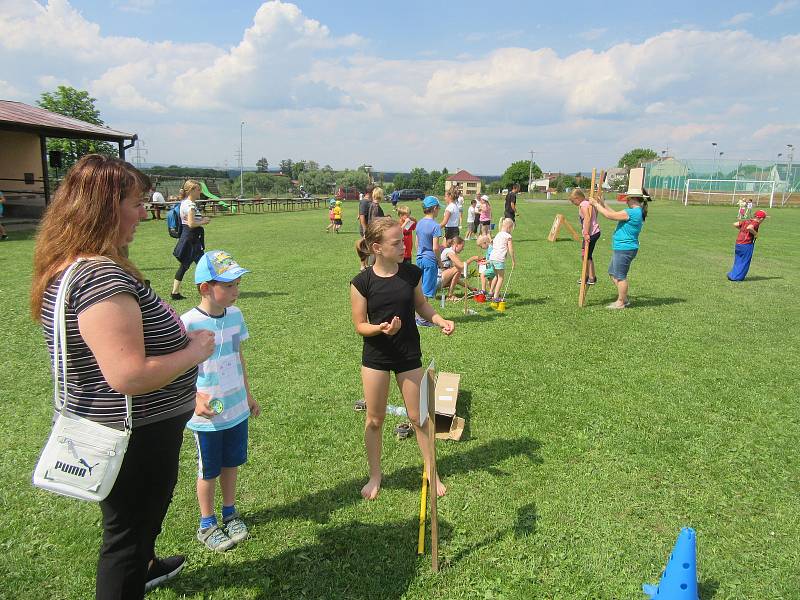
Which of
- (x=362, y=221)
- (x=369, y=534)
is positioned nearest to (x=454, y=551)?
(x=369, y=534)

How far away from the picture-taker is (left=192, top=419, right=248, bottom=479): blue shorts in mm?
3006

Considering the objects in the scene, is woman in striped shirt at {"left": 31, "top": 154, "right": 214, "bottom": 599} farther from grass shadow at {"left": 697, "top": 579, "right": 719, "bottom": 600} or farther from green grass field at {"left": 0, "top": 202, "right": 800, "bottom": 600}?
grass shadow at {"left": 697, "top": 579, "right": 719, "bottom": 600}

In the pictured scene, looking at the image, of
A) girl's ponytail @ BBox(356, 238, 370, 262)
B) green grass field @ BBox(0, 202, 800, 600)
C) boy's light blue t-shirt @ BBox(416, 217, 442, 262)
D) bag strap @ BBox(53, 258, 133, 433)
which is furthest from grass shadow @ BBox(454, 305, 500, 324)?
bag strap @ BBox(53, 258, 133, 433)

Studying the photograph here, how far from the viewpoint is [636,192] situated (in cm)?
862

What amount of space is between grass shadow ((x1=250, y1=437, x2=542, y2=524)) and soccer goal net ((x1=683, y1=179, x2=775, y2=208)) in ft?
170

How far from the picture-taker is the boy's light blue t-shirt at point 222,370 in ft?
9.67

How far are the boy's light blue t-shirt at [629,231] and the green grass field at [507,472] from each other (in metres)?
1.29

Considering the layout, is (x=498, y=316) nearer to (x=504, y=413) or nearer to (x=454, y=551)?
(x=504, y=413)

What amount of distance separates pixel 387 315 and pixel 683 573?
2.19 meters

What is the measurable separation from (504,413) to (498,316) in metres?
3.72

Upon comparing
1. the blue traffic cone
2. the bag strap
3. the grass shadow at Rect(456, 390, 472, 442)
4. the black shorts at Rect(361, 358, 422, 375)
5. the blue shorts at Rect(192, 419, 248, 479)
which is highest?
the bag strap

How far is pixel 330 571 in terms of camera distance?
3037mm

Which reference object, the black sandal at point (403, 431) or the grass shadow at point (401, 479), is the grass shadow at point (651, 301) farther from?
the black sandal at point (403, 431)

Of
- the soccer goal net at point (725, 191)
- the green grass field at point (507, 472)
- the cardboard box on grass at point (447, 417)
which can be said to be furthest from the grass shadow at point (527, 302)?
the soccer goal net at point (725, 191)
